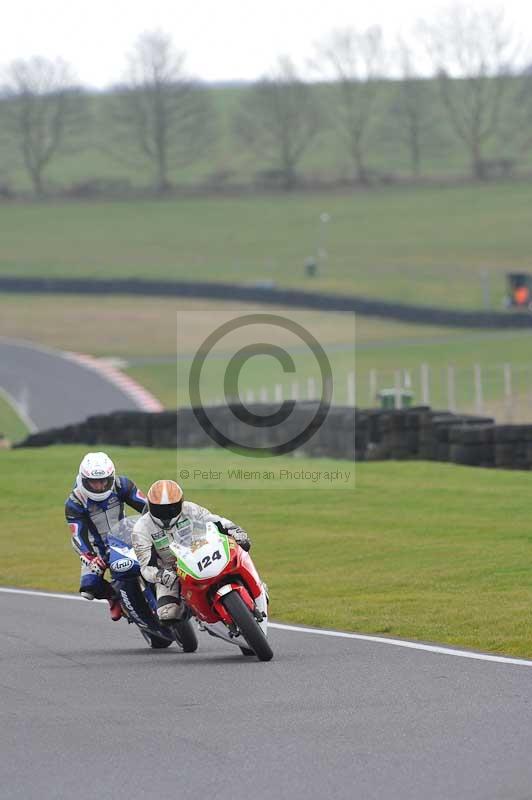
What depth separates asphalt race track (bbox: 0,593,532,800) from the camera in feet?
20.4

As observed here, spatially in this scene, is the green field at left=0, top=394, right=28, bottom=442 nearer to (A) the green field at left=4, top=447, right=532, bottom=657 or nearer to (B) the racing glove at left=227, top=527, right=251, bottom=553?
(A) the green field at left=4, top=447, right=532, bottom=657

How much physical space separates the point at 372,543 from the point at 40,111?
317ft

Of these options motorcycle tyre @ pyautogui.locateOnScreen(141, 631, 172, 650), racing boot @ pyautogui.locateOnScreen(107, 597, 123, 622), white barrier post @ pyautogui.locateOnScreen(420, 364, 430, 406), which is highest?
white barrier post @ pyautogui.locateOnScreen(420, 364, 430, 406)

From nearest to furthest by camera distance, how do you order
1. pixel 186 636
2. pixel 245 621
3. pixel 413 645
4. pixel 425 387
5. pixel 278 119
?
pixel 245 621 < pixel 413 645 < pixel 186 636 < pixel 425 387 < pixel 278 119

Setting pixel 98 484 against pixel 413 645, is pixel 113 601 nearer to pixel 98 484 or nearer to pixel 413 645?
pixel 98 484

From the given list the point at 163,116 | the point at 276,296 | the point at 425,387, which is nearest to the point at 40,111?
the point at 163,116

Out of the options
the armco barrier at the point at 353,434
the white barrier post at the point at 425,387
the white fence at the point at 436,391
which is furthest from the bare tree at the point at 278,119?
the armco barrier at the point at 353,434

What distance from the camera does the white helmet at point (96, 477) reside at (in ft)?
35.7

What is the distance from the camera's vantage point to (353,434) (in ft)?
77.0

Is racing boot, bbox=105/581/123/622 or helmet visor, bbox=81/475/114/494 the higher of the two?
helmet visor, bbox=81/475/114/494

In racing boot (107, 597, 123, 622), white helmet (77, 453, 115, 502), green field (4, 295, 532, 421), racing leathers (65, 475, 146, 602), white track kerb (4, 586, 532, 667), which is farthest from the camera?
green field (4, 295, 532, 421)

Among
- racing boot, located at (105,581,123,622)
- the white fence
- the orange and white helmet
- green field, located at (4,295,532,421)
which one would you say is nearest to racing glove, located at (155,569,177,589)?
the orange and white helmet

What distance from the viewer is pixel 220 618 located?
373 inches

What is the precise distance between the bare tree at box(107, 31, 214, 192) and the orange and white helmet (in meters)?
96.0
